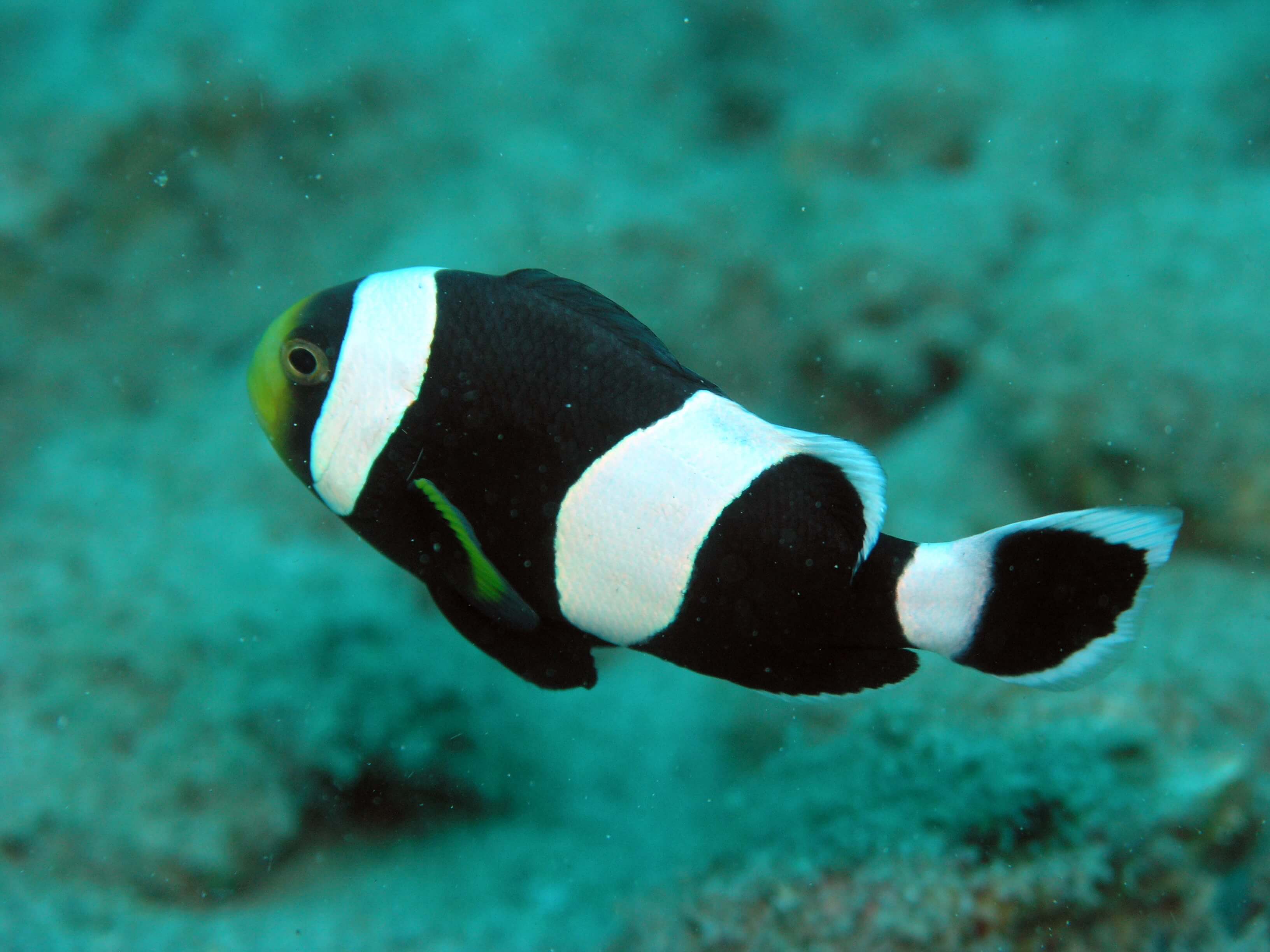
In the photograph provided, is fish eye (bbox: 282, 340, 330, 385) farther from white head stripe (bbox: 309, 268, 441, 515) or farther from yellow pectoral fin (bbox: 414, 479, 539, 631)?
yellow pectoral fin (bbox: 414, 479, 539, 631)

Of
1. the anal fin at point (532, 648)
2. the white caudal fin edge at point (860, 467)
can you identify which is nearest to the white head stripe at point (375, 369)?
the anal fin at point (532, 648)

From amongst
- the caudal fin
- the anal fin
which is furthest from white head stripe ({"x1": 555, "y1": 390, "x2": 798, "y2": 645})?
the caudal fin

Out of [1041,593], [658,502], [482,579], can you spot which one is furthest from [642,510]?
[1041,593]

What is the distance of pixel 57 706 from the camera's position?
255 cm

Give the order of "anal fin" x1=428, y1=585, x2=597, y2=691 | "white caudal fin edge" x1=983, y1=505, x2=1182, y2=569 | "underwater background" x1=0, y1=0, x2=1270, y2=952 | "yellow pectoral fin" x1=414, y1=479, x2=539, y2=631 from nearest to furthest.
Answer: "white caudal fin edge" x1=983, y1=505, x2=1182, y2=569 < "yellow pectoral fin" x1=414, y1=479, x2=539, y2=631 < "anal fin" x1=428, y1=585, x2=597, y2=691 < "underwater background" x1=0, y1=0, x2=1270, y2=952

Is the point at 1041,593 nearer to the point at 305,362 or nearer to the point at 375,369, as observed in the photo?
the point at 375,369

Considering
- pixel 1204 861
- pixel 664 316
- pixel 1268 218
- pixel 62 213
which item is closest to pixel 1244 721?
pixel 1204 861

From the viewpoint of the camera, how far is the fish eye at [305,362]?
4.17ft

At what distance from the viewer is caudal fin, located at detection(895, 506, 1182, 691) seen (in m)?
1.11

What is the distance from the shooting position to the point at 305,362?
128 cm

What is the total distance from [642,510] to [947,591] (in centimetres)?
44

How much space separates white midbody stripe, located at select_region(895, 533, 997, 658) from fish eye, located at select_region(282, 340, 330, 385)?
89 centimetres

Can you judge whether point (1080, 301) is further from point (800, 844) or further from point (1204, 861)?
point (800, 844)

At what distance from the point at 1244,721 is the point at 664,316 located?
100 inches
